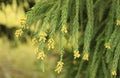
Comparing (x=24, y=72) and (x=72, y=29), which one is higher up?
(x=24, y=72)

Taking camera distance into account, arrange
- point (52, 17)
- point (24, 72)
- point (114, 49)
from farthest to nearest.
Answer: point (24, 72)
point (114, 49)
point (52, 17)

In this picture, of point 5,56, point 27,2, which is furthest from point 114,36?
point 5,56

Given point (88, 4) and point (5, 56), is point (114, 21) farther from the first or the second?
point (5, 56)

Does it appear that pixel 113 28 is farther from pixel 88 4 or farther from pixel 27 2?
pixel 27 2

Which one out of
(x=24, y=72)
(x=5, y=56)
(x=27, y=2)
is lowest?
(x=27, y=2)

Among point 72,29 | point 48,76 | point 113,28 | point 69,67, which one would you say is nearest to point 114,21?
point 113,28

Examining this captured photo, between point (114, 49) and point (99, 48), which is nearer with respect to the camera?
point (114, 49)

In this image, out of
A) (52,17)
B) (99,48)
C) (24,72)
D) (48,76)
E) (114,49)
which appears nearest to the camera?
(52,17)

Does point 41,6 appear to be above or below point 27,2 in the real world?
below

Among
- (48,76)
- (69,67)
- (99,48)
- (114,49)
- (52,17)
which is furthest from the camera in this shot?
(48,76)
